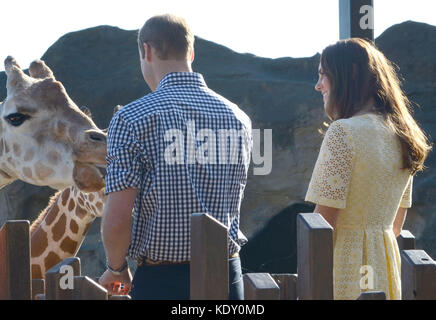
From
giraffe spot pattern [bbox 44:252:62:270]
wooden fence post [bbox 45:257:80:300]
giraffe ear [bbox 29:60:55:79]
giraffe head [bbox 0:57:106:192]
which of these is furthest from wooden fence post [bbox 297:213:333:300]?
giraffe ear [bbox 29:60:55:79]

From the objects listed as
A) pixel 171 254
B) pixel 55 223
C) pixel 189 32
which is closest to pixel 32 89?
pixel 55 223

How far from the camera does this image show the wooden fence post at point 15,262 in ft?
6.67

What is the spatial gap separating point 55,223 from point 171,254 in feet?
7.90

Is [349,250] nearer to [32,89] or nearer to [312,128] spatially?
[32,89]

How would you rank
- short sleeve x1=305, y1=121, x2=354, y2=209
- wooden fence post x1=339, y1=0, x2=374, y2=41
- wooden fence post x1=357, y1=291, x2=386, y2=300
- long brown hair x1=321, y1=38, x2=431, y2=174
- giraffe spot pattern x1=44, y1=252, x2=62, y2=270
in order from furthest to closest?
giraffe spot pattern x1=44, y1=252, x2=62, y2=270, wooden fence post x1=339, y1=0, x2=374, y2=41, long brown hair x1=321, y1=38, x2=431, y2=174, short sleeve x1=305, y1=121, x2=354, y2=209, wooden fence post x1=357, y1=291, x2=386, y2=300

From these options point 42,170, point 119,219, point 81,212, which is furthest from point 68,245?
point 119,219

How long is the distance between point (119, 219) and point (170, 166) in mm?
205

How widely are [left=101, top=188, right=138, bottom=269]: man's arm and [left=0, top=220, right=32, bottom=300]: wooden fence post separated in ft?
0.71

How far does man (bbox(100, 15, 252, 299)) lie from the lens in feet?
6.95

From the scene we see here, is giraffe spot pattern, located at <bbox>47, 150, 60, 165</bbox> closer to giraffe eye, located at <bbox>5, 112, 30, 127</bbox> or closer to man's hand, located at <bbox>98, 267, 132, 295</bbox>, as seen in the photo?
giraffe eye, located at <bbox>5, 112, 30, 127</bbox>

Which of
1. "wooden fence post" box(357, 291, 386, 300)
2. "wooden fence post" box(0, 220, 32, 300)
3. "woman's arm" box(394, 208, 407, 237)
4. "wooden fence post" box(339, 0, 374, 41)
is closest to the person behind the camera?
"wooden fence post" box(357, 291, 386, 300)

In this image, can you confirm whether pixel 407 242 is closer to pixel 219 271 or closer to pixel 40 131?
pixel 219 271
